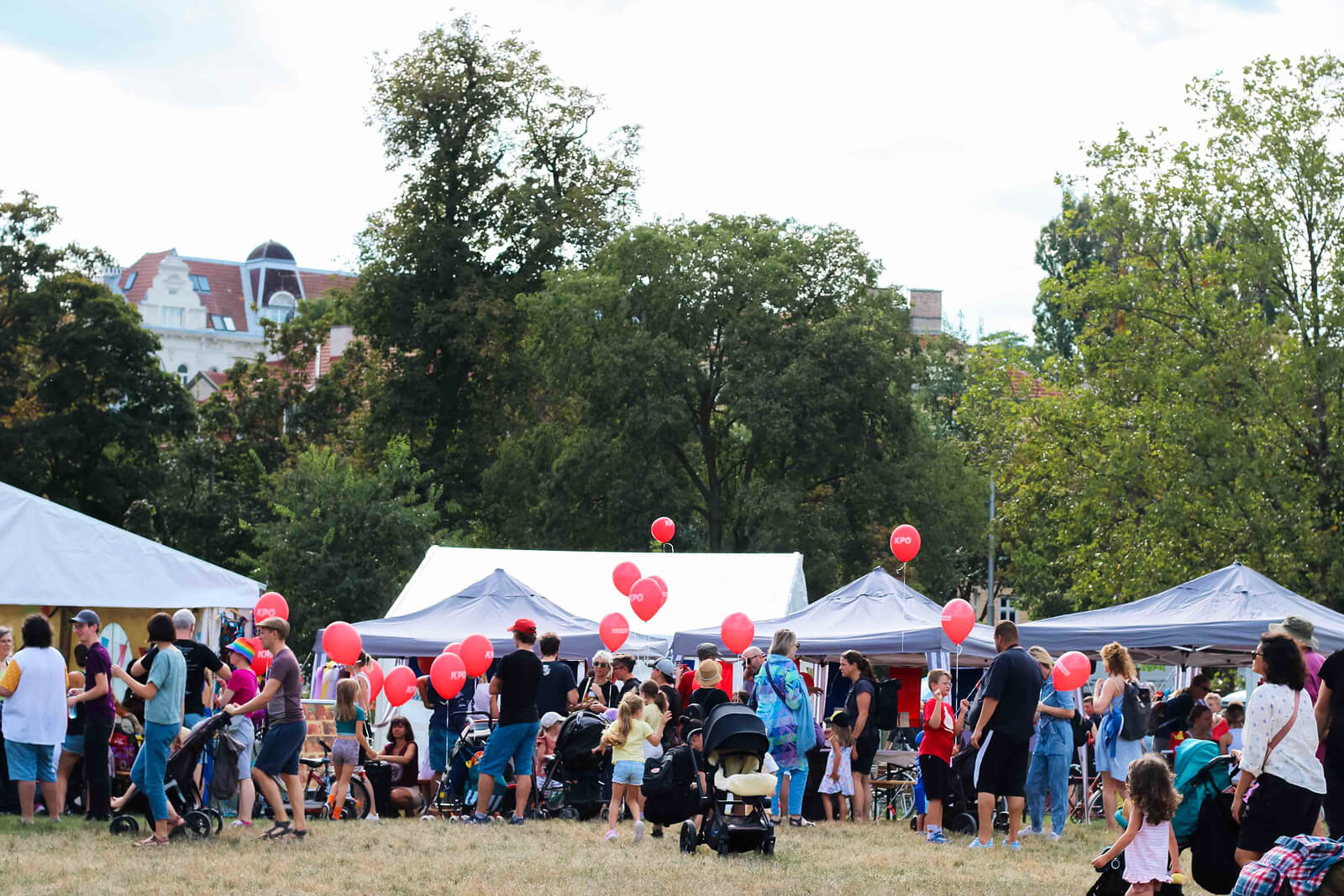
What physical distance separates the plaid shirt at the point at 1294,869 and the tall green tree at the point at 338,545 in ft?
82.2

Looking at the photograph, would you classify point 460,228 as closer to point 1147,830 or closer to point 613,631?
point 613,631

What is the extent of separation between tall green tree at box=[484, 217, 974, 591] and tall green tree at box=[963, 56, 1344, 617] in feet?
14.4

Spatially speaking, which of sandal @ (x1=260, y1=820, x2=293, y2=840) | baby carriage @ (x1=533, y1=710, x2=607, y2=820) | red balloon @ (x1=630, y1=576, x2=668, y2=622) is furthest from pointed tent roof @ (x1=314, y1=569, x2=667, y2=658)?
sandal @ (x1=260, y1=820, x2=293, y2=840)

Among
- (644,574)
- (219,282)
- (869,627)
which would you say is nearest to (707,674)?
(869,627)

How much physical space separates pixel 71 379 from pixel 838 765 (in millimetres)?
25697

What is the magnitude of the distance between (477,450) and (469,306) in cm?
372

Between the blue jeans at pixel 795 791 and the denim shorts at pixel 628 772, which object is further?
the blue jeans at pixel 795 791

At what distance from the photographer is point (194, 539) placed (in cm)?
3719

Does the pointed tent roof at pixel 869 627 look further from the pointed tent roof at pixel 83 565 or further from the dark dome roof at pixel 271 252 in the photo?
the dark dome roof at pixel 271 252

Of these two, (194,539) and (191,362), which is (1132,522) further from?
(191,362)

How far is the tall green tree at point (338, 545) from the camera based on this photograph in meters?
29.9

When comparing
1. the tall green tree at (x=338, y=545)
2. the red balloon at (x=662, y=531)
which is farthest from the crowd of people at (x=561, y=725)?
the tall green tree at (x=338, y=545)

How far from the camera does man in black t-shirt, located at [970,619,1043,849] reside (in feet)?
34.9

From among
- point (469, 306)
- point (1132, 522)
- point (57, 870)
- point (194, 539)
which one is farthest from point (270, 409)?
point (57, 870)
